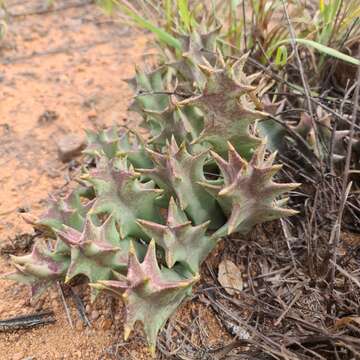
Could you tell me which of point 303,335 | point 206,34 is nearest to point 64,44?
point 206,34

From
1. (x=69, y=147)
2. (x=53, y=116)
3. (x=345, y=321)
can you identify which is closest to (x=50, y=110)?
(x=53, y=116)

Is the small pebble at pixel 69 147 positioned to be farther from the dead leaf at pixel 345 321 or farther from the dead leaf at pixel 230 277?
the dead leaf at pixel 345 321

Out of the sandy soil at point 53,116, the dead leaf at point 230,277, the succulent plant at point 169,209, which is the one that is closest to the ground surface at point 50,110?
the sandy soil at point 53,116

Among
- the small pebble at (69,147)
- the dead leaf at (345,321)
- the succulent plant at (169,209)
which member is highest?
the succulent plant at (169,209)

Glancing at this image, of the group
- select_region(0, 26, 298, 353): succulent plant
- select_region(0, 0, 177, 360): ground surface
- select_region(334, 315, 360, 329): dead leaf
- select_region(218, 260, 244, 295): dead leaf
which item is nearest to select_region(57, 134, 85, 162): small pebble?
select_region(0, 0, 177, 360): ground surface

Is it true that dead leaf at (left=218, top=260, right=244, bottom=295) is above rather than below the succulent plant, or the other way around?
below

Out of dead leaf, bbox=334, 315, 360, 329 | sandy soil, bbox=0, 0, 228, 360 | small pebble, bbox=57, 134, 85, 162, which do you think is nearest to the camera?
dead leaf, bbox=334, 315, 360, 329

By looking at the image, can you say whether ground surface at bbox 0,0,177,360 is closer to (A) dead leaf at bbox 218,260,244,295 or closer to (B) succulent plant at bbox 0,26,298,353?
(B) succulent plant at bbox 0,26,298,353
